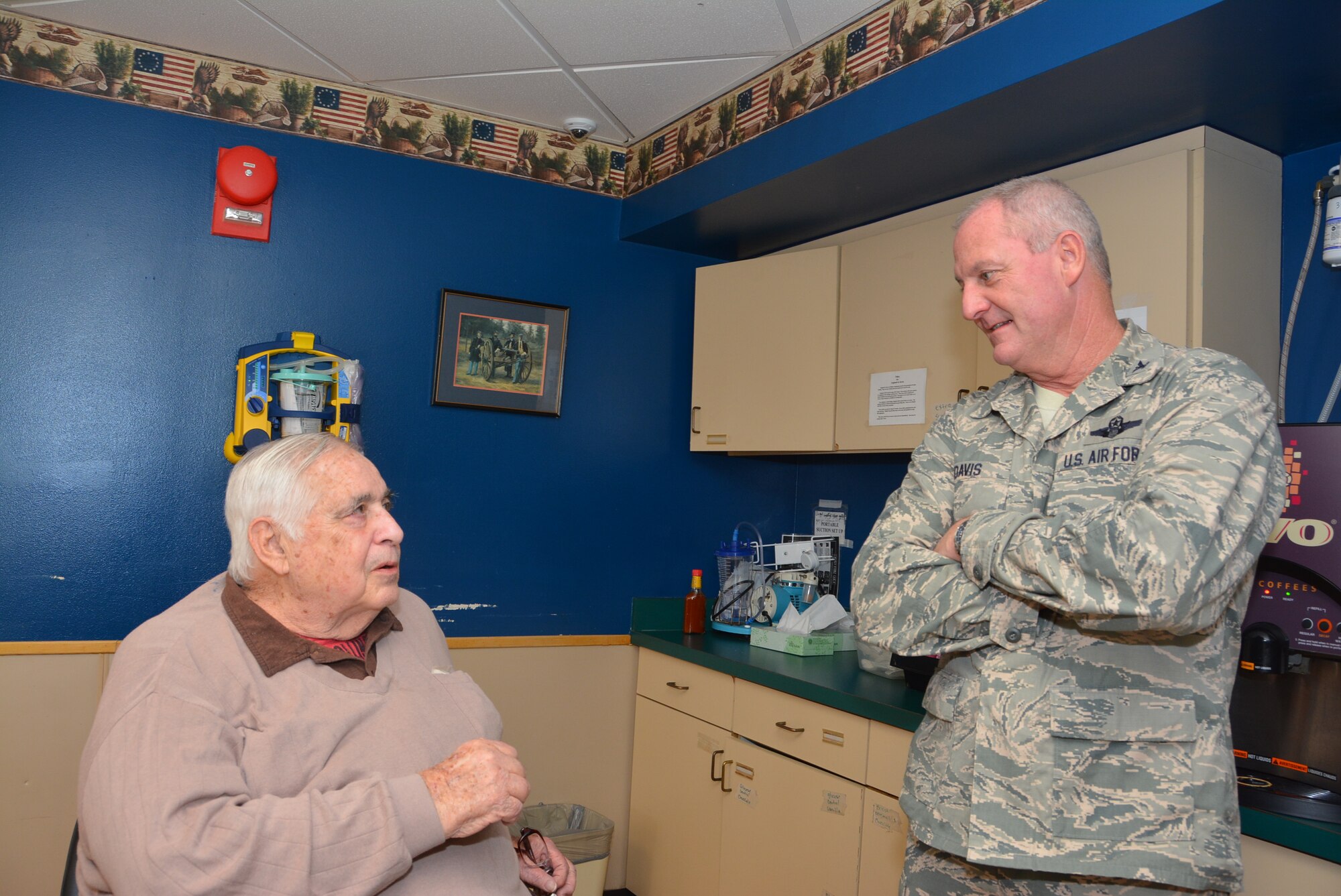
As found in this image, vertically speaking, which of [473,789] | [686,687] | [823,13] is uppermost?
[823,13]

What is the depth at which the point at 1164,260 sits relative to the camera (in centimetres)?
206

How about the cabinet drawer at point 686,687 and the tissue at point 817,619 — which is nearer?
the cabinet drawer at point 686,687

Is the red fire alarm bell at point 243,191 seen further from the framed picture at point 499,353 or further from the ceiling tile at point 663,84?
the ceiling tile at point 663,84

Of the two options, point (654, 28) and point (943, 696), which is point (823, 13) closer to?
point (654, 28)

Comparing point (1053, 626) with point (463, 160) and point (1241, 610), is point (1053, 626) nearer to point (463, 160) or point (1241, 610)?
point (1241, 610)

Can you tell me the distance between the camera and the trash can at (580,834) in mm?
2938

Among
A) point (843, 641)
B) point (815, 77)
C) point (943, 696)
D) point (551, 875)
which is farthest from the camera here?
point (843, 641)

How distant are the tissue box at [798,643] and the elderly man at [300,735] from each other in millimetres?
1297

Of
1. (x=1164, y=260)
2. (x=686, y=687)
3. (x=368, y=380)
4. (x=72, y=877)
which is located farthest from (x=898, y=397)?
(x=72, y=877)

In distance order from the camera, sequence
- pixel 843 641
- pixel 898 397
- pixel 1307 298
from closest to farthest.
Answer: pixel 1307 298 < pixel 898 397 < pixel 843 641

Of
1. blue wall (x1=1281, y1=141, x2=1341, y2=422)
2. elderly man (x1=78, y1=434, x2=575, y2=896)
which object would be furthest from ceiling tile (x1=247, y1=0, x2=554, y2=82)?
blue wall (x1=1281, y1=141, x2=1341, y2=422)

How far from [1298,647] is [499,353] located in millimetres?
2345

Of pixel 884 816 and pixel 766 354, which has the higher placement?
pixel 766 354

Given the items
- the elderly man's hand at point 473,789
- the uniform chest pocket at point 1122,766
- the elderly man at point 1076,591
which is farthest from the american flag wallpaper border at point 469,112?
the elderly man's hand at point 473,789
